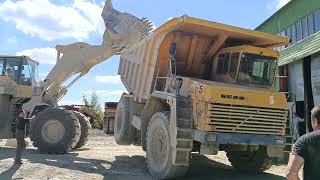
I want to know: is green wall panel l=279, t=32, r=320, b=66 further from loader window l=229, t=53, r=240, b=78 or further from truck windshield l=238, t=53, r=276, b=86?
loader window l=229, t=53, r=240, b=78

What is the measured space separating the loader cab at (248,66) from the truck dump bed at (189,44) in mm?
435

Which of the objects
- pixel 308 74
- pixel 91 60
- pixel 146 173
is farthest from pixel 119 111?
pixel 308 74

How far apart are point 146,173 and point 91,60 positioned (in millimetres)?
5610

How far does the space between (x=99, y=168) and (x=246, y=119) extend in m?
4.11

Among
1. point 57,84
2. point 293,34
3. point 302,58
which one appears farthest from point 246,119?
point 293,34

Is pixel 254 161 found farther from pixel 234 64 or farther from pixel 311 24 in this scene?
pixel 311 24

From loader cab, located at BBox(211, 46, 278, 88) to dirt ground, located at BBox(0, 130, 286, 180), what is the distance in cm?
Result: 235

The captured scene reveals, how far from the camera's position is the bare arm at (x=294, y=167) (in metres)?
4.10

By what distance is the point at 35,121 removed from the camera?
553 inches

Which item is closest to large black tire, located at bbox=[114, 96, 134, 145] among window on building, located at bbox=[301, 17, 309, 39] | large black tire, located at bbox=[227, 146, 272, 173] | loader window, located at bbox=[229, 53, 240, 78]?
large black tire, located at bbox=[227, 146, 272, 173]

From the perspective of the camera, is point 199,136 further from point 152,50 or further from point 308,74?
point 308,74

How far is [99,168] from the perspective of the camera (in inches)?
451

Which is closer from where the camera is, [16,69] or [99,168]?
[99,168]

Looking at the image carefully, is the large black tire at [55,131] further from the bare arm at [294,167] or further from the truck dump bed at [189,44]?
the bare arm at [294,167]
